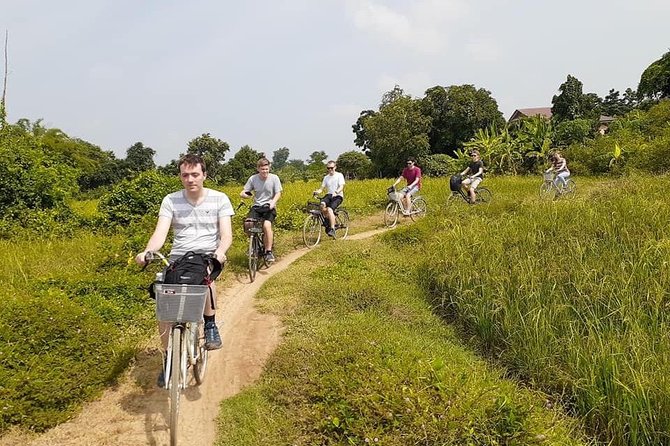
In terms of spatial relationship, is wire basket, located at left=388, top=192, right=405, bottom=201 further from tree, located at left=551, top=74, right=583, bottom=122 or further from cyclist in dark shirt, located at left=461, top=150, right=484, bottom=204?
tree, located at left=551, top=74, right=583, bottom=122

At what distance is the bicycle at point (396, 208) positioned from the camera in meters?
11.8

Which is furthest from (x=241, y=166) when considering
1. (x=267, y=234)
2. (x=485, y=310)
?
(x=485, y=310)

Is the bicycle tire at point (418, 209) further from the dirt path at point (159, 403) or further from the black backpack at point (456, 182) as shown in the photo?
the dirt path at point (159, 403)

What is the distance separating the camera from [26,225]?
10641mm

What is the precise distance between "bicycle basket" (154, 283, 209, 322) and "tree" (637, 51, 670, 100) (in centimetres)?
3655

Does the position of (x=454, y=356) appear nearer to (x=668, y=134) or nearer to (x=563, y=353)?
(x=563, y=353)

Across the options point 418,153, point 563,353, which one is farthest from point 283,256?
point 418,153

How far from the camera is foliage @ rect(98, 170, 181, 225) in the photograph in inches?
434

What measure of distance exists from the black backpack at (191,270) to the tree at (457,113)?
3143 cm

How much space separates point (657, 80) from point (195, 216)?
1435 inches

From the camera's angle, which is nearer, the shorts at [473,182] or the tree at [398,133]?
the shorts at [473,182]

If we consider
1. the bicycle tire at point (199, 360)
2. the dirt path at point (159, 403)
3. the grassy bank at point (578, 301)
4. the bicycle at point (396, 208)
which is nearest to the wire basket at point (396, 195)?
the bicycle at point (396, 208)

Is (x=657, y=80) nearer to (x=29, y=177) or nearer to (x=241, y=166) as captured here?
(x=241, y=166)

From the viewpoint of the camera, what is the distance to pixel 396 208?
1216 centimetres
